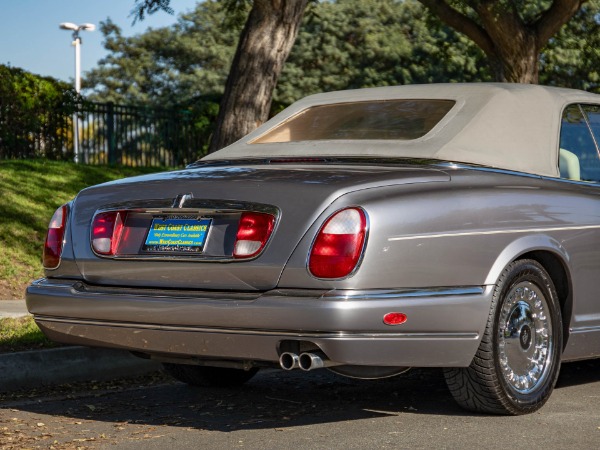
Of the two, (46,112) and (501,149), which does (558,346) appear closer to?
(501,149)

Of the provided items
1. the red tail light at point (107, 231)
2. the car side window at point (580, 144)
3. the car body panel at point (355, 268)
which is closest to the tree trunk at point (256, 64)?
the car side window at point (580, 144)

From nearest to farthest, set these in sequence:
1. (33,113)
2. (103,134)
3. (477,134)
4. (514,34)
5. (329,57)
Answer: (477,134) → (514,34) → (33,113) → (103,134) → (329,57)

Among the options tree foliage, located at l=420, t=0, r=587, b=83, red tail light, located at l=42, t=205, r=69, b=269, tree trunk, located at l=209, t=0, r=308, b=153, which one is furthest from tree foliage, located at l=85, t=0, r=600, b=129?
red tail light, located at l=42, t=205, r=69, b=269

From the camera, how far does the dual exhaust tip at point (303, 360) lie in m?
5.01

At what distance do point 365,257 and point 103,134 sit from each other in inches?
640

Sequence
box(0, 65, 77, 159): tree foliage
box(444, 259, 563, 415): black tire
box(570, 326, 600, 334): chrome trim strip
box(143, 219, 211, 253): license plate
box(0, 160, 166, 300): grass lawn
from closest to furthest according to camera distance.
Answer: box(143, 219, 211, 253): license plate → box(444, 259, 563, 415): black tire → box(570, 326, 600, 334): chrome trim strip → box(0, 160, 166, 300): grass lawn → box(0, 65, 77, 159): tree foliage

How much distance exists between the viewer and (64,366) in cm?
703

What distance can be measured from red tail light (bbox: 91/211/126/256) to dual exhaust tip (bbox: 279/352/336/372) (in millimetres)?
998

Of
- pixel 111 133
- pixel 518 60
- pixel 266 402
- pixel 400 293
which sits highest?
pixel 518 60

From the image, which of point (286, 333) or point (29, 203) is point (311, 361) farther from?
point (29, 203)

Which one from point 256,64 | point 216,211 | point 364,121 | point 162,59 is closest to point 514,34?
point 256,64

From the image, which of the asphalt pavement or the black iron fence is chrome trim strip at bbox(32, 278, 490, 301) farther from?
the black iron fence

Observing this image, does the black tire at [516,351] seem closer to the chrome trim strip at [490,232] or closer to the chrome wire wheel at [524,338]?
the chrome wire wheel at [524,338]

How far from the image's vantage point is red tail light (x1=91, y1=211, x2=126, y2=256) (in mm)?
5508
